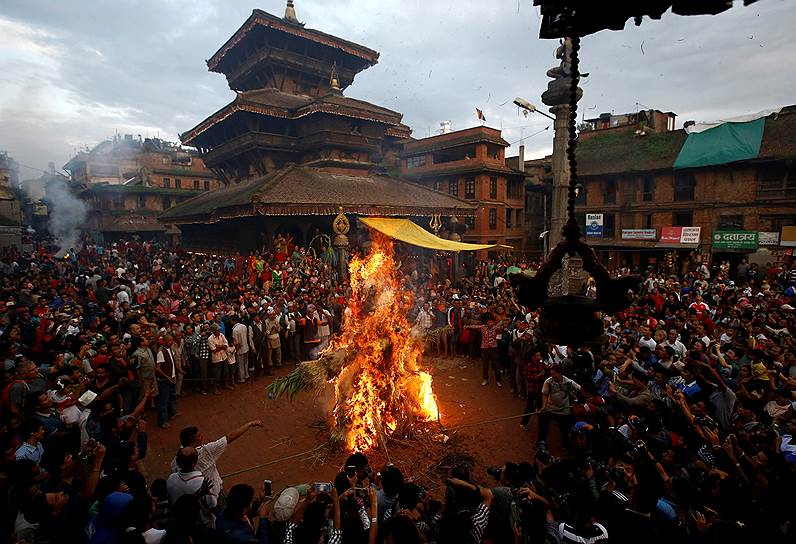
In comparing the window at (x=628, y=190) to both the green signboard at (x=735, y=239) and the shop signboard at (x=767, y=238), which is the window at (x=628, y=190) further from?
the shop signboard at (x=767, y=238)

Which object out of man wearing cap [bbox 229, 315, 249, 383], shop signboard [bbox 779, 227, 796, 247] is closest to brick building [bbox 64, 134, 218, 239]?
man wearing cap [bbox 229, 315, 249, 383]

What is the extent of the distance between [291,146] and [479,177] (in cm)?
1533

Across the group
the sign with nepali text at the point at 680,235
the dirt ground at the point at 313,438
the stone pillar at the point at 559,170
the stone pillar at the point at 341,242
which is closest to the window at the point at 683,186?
the sign with nepali text at the point at 680,235

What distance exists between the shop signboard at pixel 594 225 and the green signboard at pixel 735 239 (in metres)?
6.62

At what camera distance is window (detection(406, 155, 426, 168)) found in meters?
36.8

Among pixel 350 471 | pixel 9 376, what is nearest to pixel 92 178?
Answer: pixel 9 376

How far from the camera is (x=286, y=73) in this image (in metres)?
26.0

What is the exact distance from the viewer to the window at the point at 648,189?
1158 inches

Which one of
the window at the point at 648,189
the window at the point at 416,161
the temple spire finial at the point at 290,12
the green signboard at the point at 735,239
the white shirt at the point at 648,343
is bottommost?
the white shirt at the point at 648,343

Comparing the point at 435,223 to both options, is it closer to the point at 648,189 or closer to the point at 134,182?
the point at 648,189

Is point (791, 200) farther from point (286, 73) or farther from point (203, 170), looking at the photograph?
point (203, 170)

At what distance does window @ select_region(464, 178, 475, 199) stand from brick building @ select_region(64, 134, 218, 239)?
23.7 meters

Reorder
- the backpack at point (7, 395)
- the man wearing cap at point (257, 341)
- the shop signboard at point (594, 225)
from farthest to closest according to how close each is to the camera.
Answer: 1. the shop signboard at point (594, 225)
2. the man wearing cap at point (257, 341)
3. the backpack at point (7, 395)

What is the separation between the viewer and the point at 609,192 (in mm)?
31391
